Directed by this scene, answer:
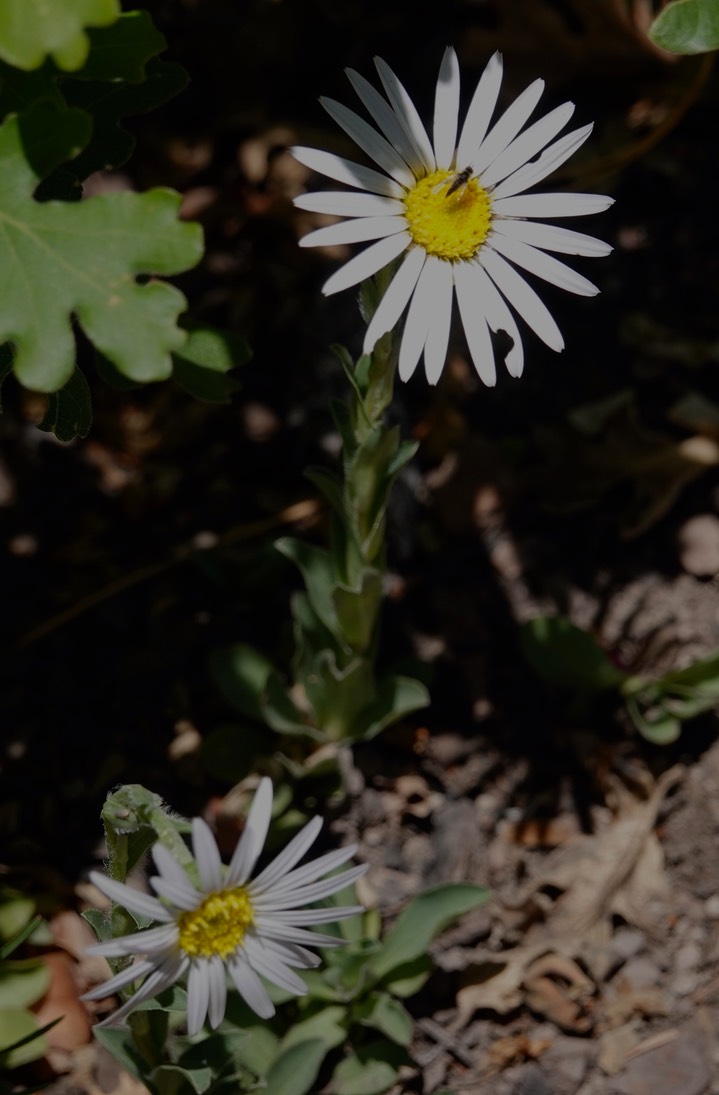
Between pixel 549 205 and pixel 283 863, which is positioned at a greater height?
pixel 549 205

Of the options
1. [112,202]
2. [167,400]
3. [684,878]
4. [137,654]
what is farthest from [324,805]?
[112,202]

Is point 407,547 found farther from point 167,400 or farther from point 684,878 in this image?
point 684,878

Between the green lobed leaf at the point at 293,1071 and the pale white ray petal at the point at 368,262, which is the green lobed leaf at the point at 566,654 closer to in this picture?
the green lobed leaf at the point at 293,1071

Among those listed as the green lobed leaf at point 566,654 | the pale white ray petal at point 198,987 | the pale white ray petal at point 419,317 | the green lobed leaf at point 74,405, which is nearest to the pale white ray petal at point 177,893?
the pale white ray petal at point 198,987

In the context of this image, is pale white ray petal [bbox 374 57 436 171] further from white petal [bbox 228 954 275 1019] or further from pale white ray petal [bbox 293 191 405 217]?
white petal [bbox 228 954 275 1019]

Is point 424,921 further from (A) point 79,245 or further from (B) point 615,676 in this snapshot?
(A) point 79,245

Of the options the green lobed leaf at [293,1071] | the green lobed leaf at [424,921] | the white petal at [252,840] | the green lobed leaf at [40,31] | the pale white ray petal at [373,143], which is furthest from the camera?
the green lobed leaf at [424,921]

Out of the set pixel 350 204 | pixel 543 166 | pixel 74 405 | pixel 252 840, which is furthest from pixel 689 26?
pixel 252 840
